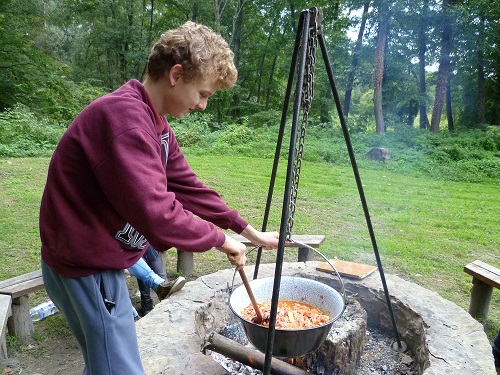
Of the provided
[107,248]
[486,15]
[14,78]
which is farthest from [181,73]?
[486,15]

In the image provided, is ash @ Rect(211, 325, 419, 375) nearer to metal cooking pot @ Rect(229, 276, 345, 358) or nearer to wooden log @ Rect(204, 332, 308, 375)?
wooden log @ Rect(204, 332, 308, 375)

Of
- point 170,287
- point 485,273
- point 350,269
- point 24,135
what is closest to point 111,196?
A: point 170,287

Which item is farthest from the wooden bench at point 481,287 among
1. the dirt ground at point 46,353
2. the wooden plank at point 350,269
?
the dirt ground at point 46,353

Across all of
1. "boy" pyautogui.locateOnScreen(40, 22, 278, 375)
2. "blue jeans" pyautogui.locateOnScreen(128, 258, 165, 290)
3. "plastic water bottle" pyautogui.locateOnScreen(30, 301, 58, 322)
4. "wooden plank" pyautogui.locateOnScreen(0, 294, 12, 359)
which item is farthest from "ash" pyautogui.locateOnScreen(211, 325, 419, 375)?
"plastic water bottle" pyautogui.locateOnScreen(30, 301, 58, 322)

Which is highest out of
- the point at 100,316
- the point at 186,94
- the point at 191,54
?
the point at 191,54

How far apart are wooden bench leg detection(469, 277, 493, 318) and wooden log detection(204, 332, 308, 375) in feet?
6.78

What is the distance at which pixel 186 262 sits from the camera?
406cm

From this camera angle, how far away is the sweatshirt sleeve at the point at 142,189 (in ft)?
3.95

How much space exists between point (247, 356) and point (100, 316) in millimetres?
918

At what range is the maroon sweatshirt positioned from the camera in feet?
3.99

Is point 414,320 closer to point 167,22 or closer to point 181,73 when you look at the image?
point 181,73

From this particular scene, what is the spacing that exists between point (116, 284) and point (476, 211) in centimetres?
640

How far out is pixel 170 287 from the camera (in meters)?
2.78

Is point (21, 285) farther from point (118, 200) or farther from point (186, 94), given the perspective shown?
point (186, 94)
